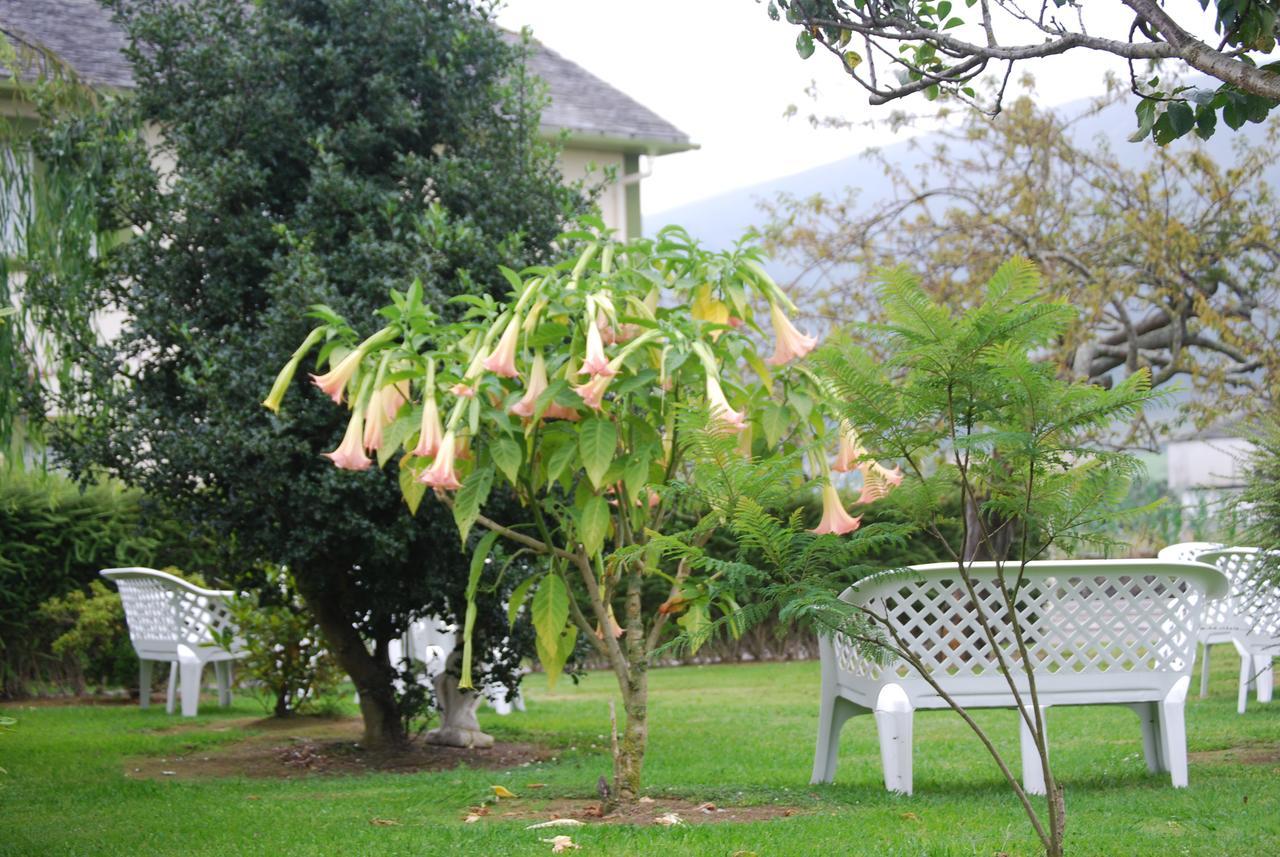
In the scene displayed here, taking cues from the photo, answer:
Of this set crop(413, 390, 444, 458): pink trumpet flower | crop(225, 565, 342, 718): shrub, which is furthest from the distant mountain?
crop(225, 565, 342, 718): shrub

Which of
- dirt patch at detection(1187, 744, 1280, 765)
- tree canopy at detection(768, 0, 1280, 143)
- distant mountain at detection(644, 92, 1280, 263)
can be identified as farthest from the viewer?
distant mountain at detection(644, 92, 1280, 263)

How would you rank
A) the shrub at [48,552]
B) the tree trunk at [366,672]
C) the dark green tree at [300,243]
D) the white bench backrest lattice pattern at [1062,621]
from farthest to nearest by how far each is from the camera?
the shrub at [48,552], the tree trunk at [366,672], the dark green tree at [300,243], the white bench backrest lattice pattern at [1062,621]

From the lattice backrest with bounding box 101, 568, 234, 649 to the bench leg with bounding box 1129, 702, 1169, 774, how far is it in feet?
20.4

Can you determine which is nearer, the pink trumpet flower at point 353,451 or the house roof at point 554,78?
the pink trumpet flower at point 353,451

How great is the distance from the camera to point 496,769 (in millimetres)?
7215

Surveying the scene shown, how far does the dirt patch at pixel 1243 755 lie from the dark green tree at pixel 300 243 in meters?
3.62

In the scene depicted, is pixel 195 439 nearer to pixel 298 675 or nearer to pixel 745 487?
pixel 298 675

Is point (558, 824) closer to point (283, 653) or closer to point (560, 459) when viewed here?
point (560, 459)

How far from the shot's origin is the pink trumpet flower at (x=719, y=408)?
4586 mm

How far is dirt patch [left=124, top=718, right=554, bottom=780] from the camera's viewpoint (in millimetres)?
7324

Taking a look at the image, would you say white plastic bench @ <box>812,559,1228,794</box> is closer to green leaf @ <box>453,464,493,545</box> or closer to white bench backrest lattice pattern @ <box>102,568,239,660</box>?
green leaf @ <box>453,464,493,545</box>

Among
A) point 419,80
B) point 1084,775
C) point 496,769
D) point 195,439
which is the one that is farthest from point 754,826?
point 419,80

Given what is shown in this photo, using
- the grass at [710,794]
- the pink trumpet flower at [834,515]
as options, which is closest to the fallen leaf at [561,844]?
the grass at [710,794]

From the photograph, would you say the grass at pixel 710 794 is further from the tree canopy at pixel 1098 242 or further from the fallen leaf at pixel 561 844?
the tree canopy at pixel 1098 242
